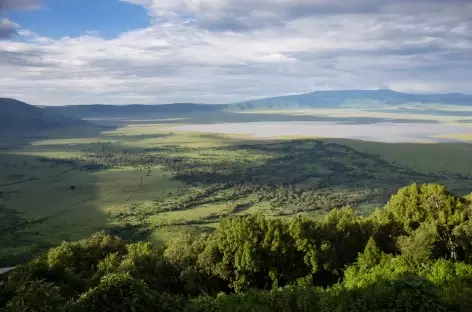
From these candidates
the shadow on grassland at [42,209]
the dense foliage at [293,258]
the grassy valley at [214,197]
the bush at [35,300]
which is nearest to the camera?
the bush at [35,300]

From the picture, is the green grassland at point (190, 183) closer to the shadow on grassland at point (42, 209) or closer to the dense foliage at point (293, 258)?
the shadow on grassland at point (42, 209)

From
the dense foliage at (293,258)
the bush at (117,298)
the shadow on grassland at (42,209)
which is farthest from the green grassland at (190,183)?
A: the bush at (117,298)

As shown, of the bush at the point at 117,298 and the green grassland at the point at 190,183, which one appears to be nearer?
the bush at the point at 117,298

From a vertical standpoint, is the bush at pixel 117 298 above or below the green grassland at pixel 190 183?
above

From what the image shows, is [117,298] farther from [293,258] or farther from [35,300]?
[293,258]

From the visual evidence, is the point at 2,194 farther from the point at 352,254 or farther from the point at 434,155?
the point at 434,155

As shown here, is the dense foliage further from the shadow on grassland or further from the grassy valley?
the shadow on grassland

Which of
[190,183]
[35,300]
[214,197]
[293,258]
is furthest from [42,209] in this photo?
[35,300]
